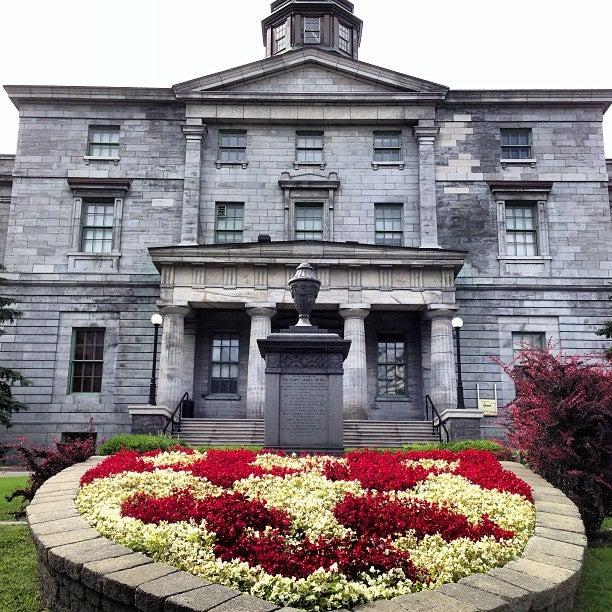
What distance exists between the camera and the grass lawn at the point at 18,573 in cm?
656

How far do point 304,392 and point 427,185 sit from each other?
18.0m

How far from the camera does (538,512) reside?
778 cm

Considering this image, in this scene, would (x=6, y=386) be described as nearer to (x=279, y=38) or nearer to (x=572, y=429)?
(x=572, y=429)

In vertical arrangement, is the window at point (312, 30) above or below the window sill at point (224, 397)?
above

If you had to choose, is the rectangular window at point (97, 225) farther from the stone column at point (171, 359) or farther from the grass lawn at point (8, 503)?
the grass lawn at point (8, 503)

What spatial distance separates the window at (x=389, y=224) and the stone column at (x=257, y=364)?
688cm

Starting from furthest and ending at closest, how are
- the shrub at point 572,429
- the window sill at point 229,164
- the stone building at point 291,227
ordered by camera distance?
the window sill at point 229,164 < the stone building at point 291,227 < the shrub at point 572,429

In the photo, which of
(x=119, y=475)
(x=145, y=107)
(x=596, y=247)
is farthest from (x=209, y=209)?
(x=119, y=475)

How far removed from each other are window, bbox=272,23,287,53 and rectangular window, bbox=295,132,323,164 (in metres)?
9.62

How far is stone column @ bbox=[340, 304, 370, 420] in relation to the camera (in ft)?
76.6

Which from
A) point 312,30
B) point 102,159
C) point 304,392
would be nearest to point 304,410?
point 304,392

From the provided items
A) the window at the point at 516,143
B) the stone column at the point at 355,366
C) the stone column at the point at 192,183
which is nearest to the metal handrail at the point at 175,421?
the stone column at the point at 355,366

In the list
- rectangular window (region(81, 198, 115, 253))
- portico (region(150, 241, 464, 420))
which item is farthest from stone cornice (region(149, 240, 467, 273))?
rectangular window (region(81, 198, 115, 253))

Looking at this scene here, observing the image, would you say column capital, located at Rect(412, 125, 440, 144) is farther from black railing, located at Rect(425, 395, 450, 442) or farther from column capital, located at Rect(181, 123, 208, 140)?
black railing, located at Rect(425, 395, 450, 442)
